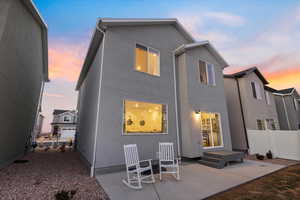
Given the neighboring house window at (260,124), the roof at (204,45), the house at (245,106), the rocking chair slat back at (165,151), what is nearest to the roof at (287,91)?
the house at (245,106)

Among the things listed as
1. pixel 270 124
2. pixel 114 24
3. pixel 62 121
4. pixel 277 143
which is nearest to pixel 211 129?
pixel 277 143

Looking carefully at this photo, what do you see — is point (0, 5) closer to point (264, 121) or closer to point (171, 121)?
point (171, 121)

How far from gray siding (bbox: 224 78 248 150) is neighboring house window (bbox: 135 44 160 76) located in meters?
8.78

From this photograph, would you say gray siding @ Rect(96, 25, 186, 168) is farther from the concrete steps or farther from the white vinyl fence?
the white vinyl fence

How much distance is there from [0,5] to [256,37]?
16327 millimetres

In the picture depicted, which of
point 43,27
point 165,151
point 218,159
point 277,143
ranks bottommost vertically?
point 218,159

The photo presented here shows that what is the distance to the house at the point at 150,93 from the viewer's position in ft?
18.0

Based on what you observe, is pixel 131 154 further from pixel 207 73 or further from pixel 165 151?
pixel 207 73

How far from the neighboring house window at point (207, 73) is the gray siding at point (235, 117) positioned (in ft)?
13.9

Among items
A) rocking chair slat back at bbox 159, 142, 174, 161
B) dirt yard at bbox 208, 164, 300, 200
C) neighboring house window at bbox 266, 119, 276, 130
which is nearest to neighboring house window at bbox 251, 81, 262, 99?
neighboring house window at bbox 266, 119, 276, 130

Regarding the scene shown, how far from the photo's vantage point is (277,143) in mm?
8758

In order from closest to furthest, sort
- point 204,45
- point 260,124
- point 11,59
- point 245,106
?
point 11,59, point 204,45, point 245,106, point 260,124

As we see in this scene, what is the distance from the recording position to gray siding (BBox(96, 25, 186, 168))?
17.3ft

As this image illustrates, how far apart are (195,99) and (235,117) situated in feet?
21.1
